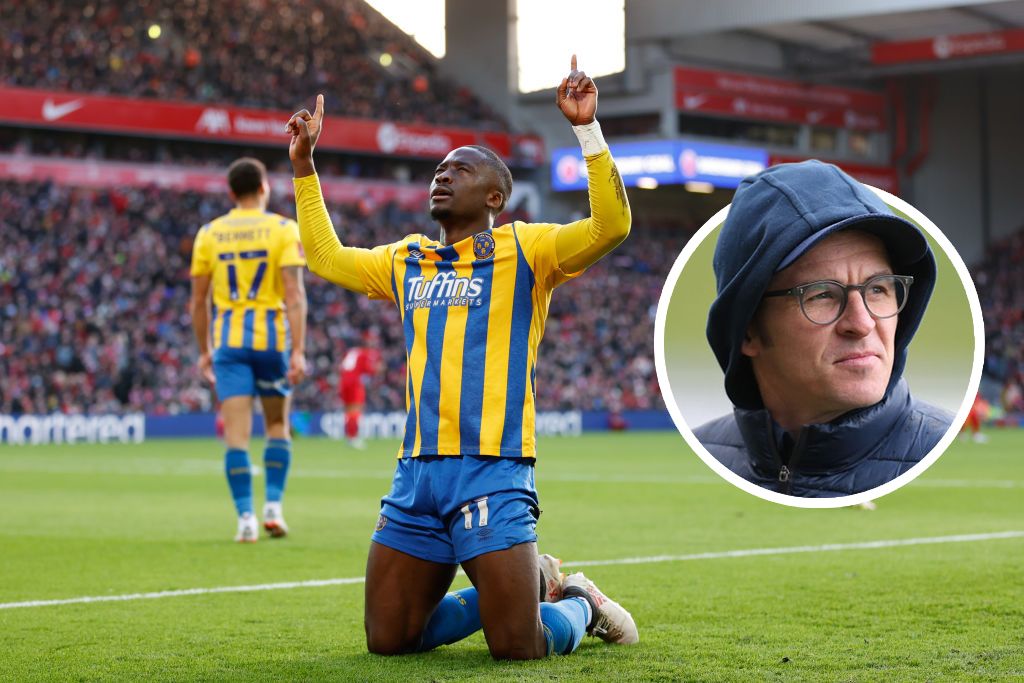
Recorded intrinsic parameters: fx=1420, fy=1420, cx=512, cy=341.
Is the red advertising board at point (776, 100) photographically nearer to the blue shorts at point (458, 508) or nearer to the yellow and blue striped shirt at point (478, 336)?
the yellow and blue striped shirt at point (478, 336)

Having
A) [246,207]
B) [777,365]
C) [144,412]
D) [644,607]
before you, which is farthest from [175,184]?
[777,365]

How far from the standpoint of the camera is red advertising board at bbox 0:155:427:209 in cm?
3153

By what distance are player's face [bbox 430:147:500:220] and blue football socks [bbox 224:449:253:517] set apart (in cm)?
415

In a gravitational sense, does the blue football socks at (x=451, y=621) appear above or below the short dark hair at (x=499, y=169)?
below

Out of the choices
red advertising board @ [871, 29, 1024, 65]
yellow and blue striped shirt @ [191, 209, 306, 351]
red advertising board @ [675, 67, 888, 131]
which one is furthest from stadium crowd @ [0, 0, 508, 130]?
yellow and blue striped shirt @ [191, 209, 306, 351]

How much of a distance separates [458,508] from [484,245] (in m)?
0.80

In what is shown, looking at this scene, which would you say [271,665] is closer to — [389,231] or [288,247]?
[288,247]

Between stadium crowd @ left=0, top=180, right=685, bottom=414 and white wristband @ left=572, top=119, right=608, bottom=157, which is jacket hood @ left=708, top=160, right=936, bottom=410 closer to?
white wristband @ left=572, top=119, right=608, bottom=157

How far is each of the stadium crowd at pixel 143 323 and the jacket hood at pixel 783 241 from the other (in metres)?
25.3

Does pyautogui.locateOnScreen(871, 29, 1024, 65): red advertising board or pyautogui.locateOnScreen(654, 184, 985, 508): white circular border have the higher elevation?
pyautogui.locateOnScreen(871, 29, 1024, 65): red advertising board

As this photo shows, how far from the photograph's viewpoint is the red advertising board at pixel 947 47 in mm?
35094

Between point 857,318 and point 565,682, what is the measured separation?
226 cm

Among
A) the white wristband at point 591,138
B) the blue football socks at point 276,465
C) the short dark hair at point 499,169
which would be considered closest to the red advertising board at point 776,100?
the blue football socks at point 276,465

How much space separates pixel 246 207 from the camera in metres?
8.34
